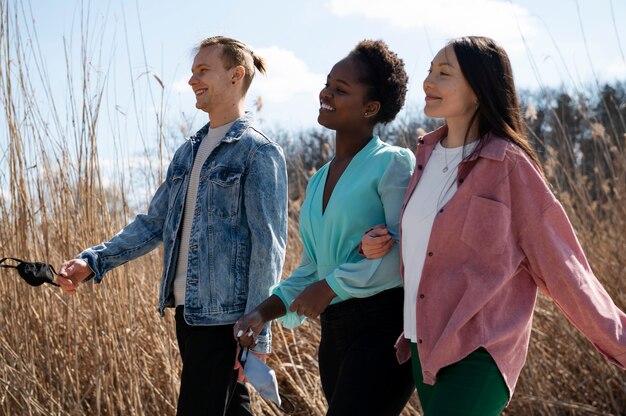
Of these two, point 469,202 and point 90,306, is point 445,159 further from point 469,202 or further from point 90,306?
point 90,306

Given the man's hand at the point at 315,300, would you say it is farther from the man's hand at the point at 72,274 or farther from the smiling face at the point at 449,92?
the man's hand at the point at 72,274

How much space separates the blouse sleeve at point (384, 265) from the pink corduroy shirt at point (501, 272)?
0.23m

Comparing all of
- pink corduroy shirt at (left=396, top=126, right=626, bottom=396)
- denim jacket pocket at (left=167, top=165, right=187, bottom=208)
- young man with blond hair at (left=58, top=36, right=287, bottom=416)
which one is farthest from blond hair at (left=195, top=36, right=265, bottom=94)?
pink corduroy shirt at (left=396, top=126, right=626, bottom=396)

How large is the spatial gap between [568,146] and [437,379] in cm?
276

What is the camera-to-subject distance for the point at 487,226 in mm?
2064

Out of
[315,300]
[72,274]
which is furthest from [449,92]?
[72,274]

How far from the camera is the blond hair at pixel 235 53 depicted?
2.93 metres

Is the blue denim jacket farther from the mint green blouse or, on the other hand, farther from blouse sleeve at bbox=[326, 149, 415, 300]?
blouse sleeve at bbox=[326, 149, 415, 300]

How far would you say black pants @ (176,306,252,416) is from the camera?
2.66m

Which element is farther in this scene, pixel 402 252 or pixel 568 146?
pixel 568 146

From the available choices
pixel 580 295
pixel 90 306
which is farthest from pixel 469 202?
pixel 90 306

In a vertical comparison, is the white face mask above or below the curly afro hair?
below

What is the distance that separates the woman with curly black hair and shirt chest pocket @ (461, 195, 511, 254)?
34cm

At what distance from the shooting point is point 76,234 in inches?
149
